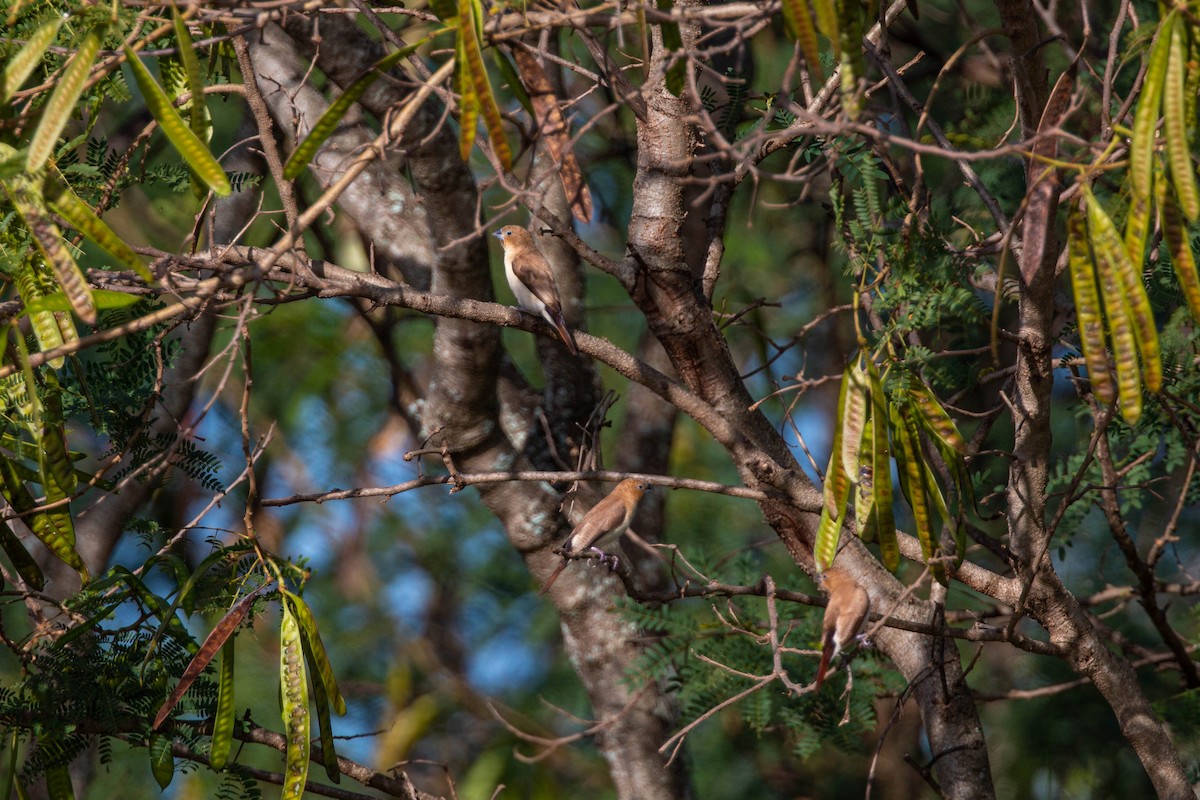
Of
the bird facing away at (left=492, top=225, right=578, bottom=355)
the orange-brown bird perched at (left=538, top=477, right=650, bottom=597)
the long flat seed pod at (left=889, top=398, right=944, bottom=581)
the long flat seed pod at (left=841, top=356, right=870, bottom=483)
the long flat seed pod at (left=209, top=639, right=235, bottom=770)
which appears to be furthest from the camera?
the bird facing away at (left=492, top=225, right=578, bottom=355)

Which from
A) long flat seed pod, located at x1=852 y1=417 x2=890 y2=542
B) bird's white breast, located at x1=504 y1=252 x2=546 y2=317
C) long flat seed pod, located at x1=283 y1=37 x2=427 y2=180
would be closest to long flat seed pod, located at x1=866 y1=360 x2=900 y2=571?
long flat seed pod, located at x1=852 y1=417 x2=890 y2=542

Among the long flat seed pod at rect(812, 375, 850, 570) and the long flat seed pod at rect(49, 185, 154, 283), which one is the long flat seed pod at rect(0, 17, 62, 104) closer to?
the long flat seed pod at rect(49, 185, 154, 283)

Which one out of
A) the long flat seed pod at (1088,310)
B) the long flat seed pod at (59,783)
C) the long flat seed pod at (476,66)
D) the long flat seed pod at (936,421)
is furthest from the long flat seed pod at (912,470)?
the long flat seed pod at (59,783)

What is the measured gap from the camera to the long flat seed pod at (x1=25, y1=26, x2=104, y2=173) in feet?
5.46

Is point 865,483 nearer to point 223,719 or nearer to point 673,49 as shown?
point 673,49

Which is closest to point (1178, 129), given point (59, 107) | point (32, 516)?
point (59, 107)

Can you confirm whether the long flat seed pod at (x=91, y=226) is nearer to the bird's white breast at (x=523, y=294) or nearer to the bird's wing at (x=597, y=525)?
the bird's wing at (x=597, y=525)

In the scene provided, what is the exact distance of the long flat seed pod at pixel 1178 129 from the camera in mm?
1643

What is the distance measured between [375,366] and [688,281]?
4.14 metres

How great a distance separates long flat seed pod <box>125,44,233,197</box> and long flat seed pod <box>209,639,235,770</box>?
3.62ft

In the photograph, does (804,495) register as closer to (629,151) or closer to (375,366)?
(629,151)

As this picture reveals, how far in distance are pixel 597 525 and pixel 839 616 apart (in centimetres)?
114

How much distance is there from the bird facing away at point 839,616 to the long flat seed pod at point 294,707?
1066 mm

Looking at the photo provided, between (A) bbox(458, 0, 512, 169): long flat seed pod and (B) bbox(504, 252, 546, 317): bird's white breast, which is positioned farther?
(B) bbox(504, 252, 546, 317): bird's white breast
